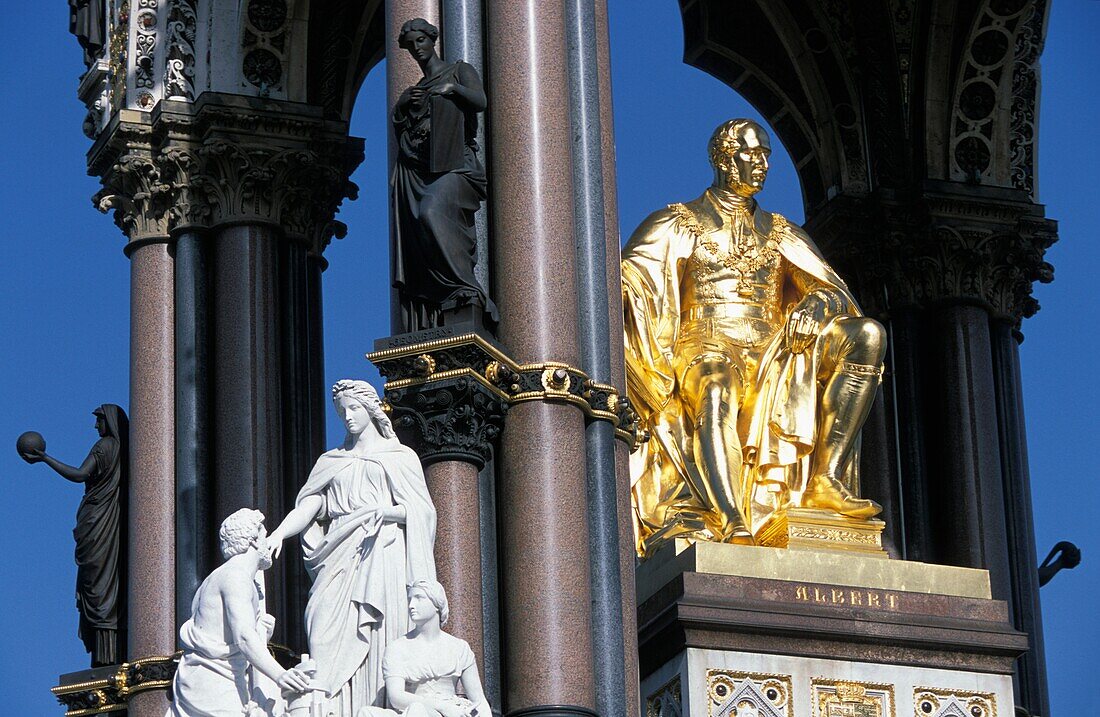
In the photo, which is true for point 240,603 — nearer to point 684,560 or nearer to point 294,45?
point 684,560

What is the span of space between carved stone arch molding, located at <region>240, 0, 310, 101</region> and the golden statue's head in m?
3.80

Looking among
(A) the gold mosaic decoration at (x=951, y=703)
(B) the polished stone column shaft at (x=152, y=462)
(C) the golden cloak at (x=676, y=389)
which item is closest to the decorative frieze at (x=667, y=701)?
(A) the gold mosaic decoration at (x=951, y=703)

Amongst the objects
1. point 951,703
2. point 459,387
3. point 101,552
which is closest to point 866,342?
point 951,703

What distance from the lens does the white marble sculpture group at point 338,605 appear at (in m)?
17.8

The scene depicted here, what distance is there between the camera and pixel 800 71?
28.7 m

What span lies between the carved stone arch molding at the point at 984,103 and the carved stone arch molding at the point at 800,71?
32.8 inches

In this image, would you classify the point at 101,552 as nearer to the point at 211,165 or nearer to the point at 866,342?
the point at 211,165

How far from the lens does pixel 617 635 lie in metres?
19.3

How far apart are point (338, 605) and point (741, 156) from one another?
8.05 meters

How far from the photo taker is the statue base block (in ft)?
74.9

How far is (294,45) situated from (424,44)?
643 centimetres

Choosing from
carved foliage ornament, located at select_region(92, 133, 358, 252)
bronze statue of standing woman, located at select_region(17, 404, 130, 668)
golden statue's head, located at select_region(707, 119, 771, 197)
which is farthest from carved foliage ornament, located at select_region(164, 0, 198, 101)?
golden statue's head, located at select_region(707, 119, 771, 197)

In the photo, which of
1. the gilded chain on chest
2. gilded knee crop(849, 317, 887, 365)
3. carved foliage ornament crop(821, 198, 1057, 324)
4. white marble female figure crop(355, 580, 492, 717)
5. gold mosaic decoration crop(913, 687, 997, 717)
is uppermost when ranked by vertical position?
carved foliage ornament crop(821, 198, 1057, 324)

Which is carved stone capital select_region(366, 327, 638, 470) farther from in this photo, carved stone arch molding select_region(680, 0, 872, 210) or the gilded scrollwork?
carved stone arch molding select_region(680, 0, 872, 210)
